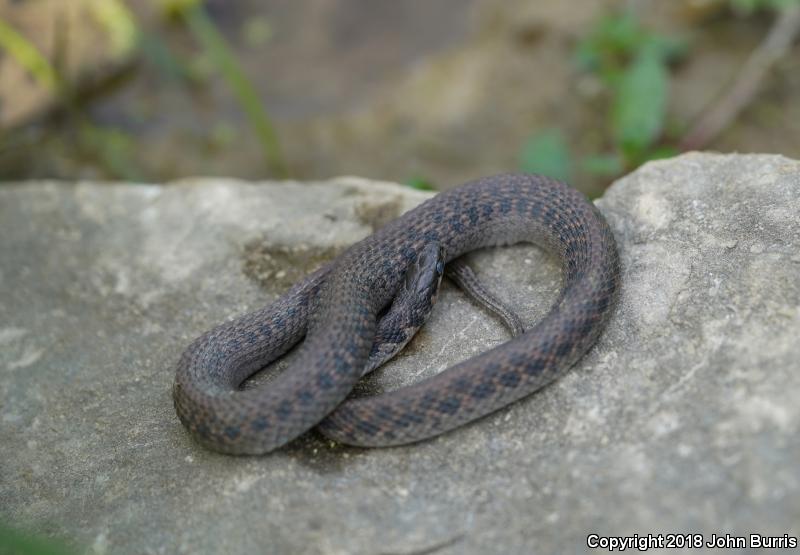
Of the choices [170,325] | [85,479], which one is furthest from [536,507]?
[170,325]

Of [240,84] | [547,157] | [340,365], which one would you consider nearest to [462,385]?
[340,365]

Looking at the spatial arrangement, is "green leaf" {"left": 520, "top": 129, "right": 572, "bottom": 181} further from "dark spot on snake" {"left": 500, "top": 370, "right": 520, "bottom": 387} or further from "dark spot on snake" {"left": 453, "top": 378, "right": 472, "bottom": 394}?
"dark spot on snake" {"left": 453, "top": 378, "right": 472, "bottom": 394}

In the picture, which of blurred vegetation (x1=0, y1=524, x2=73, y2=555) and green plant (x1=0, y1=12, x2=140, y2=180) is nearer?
blurred vegetation (x1=0, y1=524, x2=73, y2=555)

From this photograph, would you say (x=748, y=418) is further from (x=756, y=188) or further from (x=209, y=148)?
(x=209, y=148)

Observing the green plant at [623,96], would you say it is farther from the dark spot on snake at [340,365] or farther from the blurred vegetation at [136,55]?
the dark spot on snake at [340,365]

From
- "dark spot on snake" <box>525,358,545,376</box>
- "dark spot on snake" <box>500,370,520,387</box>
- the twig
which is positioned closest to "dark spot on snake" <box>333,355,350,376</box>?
"dark spot on snake" <box>500,370,520,387</box>

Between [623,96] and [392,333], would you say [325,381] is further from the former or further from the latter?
[623,96]
